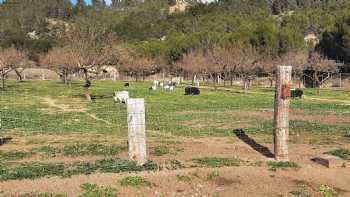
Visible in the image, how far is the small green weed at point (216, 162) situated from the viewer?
1436cm

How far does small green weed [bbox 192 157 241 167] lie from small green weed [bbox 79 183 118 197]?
13.1 feet

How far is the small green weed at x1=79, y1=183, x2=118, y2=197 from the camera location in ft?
35.9

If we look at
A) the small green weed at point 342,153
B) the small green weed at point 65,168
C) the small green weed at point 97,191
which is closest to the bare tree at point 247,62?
the small green weed at point 342,153

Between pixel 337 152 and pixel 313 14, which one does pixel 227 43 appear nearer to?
pixel 313 14

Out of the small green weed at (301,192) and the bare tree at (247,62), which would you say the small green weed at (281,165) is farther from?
the bare tree at (247,62)

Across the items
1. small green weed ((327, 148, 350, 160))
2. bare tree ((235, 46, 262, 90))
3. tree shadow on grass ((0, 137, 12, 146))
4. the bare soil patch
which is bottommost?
tree shadow on grass ((0, 137, 12, 146))

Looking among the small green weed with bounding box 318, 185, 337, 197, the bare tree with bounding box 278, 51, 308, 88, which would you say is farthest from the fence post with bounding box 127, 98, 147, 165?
the bare tree with bounding box 278, 51, 308, 88

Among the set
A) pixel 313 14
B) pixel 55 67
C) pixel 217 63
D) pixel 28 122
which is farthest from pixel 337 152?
pixel 313 14

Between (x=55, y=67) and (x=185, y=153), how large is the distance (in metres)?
67.9

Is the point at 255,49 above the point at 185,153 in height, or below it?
above

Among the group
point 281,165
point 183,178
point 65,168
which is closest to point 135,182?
point 183,178

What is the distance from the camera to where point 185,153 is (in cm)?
1644

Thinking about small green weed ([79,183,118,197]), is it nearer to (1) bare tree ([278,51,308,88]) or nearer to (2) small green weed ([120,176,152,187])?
(2) small green weed ([120,176,152,187])

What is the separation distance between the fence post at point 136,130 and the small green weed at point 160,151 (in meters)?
2.01
